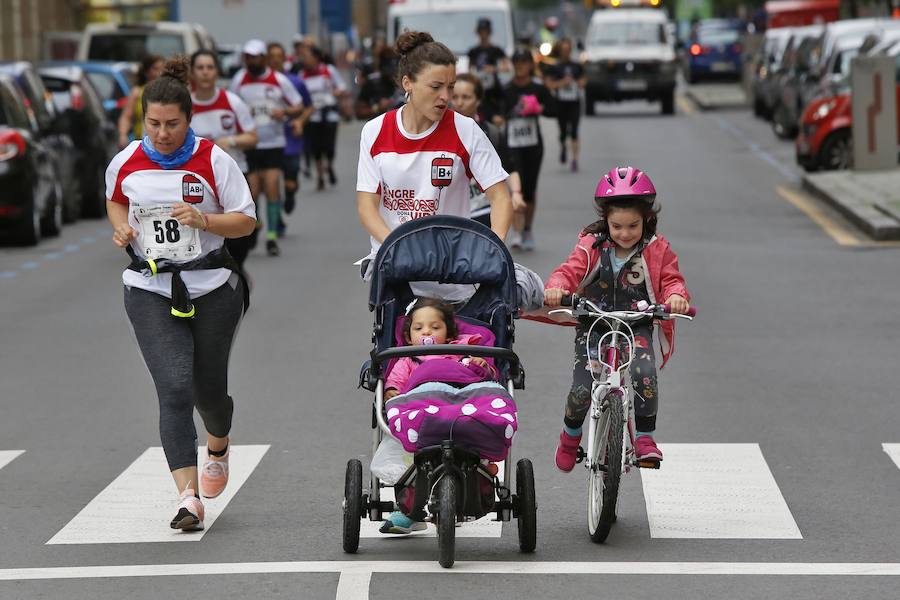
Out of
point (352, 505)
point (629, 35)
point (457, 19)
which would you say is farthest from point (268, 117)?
point (629, 35)

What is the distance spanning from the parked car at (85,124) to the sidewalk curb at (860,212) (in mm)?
8546

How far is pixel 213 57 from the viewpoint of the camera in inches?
570

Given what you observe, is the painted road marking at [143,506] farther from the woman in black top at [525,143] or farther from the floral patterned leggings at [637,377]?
the woman in black top at [525,143]

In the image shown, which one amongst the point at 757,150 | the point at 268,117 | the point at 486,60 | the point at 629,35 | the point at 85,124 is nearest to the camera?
the point at 268,117

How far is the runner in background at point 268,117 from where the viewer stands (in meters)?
17.0

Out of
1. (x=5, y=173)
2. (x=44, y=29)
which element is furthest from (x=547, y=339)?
(x=44, y=29)

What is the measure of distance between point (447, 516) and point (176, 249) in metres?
1.64

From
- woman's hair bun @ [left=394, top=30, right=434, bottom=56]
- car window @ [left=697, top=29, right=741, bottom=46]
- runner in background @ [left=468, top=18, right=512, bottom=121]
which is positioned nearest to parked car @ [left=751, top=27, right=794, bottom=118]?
runner in background @ [left=468, top=18, right=512, bottom=121]

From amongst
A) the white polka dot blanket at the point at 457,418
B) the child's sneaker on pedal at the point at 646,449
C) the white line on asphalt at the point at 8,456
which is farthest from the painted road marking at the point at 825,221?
the white polka dot blanket at the point at 457,418

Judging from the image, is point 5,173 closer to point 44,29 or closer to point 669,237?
point 669,237

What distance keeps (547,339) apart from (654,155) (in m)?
18.1

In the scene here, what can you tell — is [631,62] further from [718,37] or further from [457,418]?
[457,418]

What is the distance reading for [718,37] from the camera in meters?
59.4

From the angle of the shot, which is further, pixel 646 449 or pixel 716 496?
pixel 716 496
